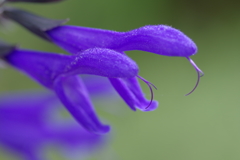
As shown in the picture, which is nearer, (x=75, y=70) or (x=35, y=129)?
(x=75, y=70)

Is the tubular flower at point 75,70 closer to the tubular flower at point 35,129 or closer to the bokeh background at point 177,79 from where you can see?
the tubular flower at point 35,129

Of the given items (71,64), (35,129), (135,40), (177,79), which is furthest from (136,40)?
(177,79)

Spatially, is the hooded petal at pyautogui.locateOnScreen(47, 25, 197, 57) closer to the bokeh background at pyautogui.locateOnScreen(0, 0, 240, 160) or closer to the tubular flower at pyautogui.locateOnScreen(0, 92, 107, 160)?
the tubular flower at pyautogui.locateOnScreen(0, 92, 107, 160)

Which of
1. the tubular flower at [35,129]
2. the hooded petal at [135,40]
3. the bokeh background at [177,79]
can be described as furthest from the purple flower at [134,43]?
the bokeh background at [177,79]

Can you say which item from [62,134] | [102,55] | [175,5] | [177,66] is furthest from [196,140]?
[102,55]

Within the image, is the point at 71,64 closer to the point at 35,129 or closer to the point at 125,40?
the point at 125,40
